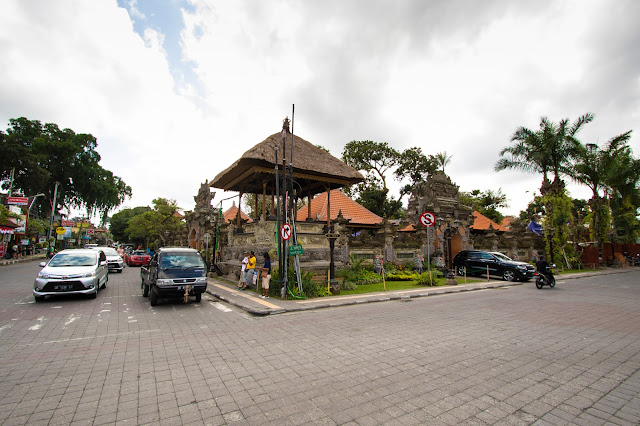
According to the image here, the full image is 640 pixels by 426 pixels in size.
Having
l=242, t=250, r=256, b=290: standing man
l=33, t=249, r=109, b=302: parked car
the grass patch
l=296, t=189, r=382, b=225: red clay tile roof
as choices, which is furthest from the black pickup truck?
l=296, t=189, r=382, b=225: red clay tile roof

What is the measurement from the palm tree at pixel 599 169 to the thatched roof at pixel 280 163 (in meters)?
21.9

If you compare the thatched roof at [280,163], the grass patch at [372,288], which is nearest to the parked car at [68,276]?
the thatched roof at [280,163]

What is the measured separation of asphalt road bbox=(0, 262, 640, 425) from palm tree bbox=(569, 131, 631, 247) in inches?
939

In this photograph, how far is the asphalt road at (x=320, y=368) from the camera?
3.39 meters

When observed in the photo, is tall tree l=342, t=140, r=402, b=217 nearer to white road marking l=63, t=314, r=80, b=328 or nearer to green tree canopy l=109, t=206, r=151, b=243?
white road marking l=63, t=314, r=80, b=328

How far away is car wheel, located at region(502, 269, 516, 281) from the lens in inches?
683

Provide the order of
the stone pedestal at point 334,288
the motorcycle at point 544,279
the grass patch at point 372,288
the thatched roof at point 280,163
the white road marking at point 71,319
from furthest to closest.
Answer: the motorcycle at point 544,279
the thatched roof at point 280,163
the grass patch at point 372,288
the stone pedestal at point 334,288
the white road marking at point 71,319

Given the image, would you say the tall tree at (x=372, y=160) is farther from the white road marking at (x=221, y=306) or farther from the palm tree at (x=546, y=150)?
the white road marking at (x=221, y=306)

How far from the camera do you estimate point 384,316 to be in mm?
8234

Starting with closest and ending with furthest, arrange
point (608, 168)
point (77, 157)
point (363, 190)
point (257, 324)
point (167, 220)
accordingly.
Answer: point (257, 324) → point (608, 168) → point (363, 190) → point (167, 220) → point (77, 157)

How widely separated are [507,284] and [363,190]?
61.4ft

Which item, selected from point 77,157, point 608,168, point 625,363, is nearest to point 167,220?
point 77,157

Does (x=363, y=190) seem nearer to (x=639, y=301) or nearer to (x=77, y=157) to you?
(x=639, y=301)

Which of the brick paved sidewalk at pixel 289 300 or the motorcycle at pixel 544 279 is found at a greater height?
the motorcycle at pixel 544 279
